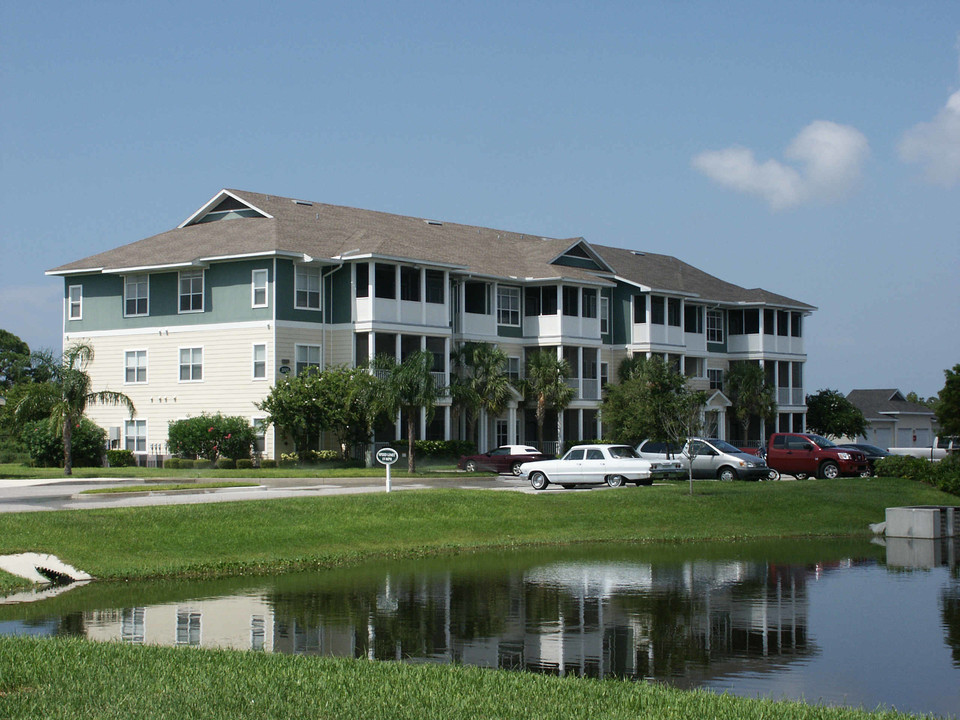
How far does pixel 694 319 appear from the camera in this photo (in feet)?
225

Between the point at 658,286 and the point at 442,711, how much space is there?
55.8 metres

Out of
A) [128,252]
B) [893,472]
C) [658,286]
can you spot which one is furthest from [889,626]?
[658,286]

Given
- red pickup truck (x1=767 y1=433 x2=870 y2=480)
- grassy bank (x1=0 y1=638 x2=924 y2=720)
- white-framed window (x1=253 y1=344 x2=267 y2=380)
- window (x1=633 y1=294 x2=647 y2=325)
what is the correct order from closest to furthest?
grassy bank (x1=0 y1=638 x2=924 y2=720) < red pickup truck (x1=767 y1=433 x2=870 y2=480) < white-framed window (x1=253 y1=344 x2=267 y2=380) < window (x1=633 y1=294 x2=647 y2=325)

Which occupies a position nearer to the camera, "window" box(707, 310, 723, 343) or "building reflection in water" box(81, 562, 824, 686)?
"building reflection in water" box(81, 562, 824, 686)

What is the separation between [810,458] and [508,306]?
19503 mm

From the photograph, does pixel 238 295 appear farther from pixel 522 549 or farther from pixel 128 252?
pixel 522 549

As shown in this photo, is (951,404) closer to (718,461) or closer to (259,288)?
(718,461)

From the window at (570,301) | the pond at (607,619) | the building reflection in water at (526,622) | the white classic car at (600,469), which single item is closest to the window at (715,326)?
the window at (570,301)

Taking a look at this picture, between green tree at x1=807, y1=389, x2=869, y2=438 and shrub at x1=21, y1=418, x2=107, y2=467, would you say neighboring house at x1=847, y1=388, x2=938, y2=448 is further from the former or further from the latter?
shrub at x1=21, y1=418, x2=107, y2=467

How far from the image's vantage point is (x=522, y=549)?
24.5m

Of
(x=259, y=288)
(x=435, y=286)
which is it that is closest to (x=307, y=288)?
(x=259, y=288)

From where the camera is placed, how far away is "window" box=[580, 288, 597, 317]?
198 feet

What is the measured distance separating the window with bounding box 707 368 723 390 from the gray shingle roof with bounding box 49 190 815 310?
15.8 ft

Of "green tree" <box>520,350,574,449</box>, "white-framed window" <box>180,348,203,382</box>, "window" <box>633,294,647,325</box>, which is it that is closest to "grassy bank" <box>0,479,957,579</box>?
"green tree" <box>520,350,574,449</box>
